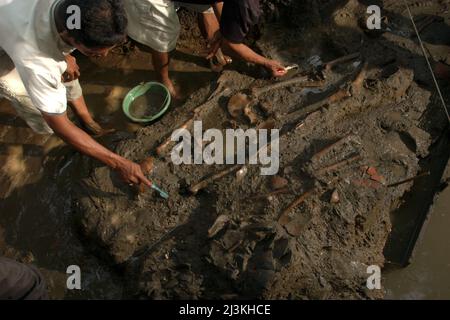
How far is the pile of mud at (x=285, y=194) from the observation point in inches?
152

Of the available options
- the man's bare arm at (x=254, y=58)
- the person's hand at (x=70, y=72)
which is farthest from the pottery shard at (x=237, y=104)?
the person's hand at (x=70, y=72)

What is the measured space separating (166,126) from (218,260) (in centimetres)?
175

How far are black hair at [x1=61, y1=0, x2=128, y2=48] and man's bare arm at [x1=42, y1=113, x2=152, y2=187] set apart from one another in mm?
794

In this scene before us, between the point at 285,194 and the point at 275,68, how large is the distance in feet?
5.19

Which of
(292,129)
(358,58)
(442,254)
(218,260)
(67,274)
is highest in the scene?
(358,58)

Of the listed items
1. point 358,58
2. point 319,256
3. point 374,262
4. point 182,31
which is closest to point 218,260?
point 319,256

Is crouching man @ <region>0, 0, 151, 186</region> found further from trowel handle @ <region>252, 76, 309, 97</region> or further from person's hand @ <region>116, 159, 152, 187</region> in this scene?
trowel handle @ <region>252, 76, 309, 97</region>

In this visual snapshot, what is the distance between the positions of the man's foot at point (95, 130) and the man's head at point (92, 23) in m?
1.93

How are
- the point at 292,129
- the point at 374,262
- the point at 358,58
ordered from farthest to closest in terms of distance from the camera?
1. the point at 358,58
2. the point at 292,129
3. the point at 374,262

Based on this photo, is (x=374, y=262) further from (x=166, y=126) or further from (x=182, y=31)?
(x=182, y=31)

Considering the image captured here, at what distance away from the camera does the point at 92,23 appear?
3287 millimetres

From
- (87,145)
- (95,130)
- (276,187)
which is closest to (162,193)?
(87,145)

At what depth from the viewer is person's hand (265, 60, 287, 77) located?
507cm

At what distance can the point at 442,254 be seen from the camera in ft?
14.9
